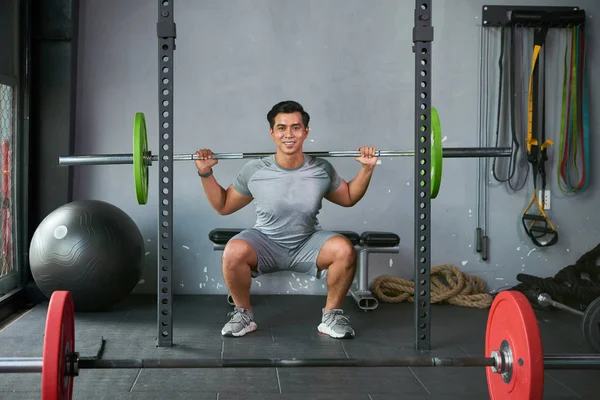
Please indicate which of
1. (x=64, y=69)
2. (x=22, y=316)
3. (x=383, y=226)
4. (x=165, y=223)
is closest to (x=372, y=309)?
(x=383, y=226)

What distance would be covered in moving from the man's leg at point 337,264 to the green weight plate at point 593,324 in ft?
3.29

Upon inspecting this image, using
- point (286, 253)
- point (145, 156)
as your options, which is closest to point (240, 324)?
point (286, 253)

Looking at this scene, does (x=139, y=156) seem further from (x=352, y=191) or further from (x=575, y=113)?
(x=575, y=113)

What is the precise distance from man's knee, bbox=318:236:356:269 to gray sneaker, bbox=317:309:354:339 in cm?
23

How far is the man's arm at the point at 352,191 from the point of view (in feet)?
10.4

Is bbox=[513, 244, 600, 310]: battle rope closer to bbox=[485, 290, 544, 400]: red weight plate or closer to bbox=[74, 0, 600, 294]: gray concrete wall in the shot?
bbox=[74, 0, 600, 294]: gray concrete wall

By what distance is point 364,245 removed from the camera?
3762 mm

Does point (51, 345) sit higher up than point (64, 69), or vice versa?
point (64, 69)

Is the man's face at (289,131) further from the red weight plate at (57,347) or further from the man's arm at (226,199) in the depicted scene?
the red weight plate at (57,347)

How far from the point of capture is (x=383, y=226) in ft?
13.5

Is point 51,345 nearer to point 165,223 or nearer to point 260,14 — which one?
point 165,223

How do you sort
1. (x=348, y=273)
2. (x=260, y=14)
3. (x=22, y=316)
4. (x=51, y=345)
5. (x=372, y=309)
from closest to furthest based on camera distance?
(x=51, y=345) < (x=348, y=273) < (x=22, y=316) < (x=372, y=309) < (x=260, y=14)

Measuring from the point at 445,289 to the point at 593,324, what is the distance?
1429 millimetres

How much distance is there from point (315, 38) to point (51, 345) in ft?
9.46
